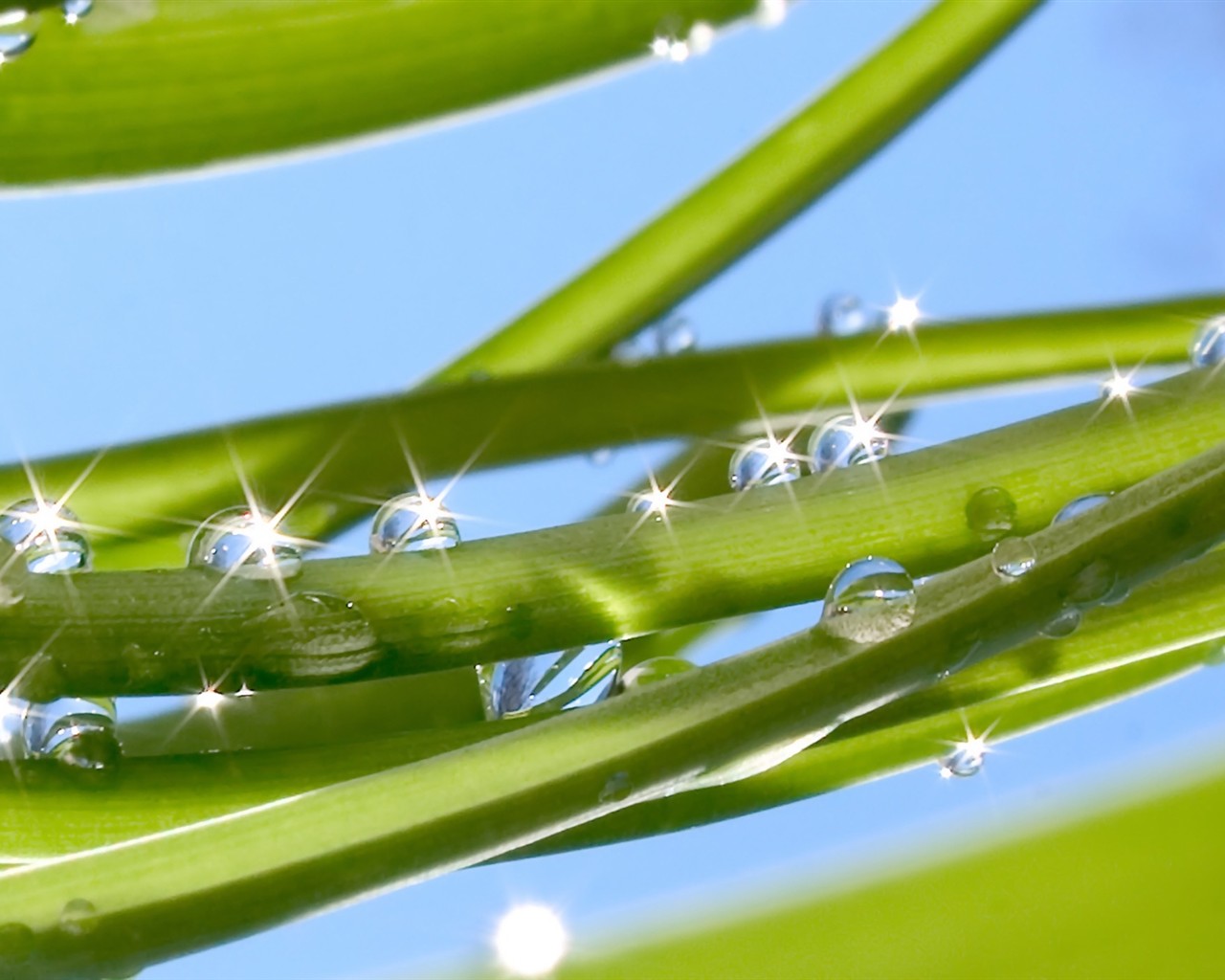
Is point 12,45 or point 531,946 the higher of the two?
point 12,45

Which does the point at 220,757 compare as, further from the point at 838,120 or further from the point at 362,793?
the point at 838,120

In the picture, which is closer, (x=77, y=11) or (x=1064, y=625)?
(x=1064, y=625)

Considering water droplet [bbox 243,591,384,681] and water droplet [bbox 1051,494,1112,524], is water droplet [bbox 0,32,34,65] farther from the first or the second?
water droplet [bbox 1051,494,1112,524]

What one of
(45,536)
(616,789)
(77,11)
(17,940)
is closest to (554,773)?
(616,789)

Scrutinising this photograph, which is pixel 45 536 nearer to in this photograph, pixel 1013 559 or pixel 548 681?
pixel 548 681

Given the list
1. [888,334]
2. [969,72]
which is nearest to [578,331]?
[888,334]

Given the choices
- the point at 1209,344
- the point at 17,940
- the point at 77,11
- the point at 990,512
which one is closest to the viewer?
the point at 17,940

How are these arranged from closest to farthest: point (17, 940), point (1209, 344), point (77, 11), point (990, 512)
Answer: point (17, 940) → point (990, 512) → point (77, 11) → point (1209, 344)

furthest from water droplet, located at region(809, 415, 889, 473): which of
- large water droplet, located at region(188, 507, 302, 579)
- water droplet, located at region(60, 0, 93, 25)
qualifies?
water droplet, located at region(60, 0, 93, 25)
